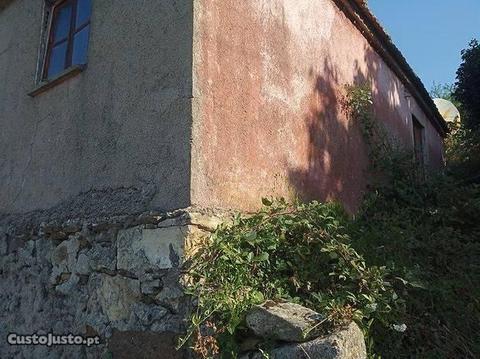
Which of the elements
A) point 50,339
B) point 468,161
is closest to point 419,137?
point 468,161

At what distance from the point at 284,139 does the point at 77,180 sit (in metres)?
1.82

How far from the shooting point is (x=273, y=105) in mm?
3887

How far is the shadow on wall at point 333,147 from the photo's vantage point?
433 centimetres

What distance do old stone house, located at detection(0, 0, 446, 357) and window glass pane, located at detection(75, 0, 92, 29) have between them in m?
0.02

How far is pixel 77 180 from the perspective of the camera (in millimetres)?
3846

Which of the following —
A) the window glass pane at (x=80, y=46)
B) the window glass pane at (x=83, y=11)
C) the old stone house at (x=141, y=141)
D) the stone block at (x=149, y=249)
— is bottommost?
the stone block at (x=149, y=249)

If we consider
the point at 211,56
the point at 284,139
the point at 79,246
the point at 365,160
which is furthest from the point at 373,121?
the point at 79,246

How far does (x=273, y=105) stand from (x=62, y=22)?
249 centimetres

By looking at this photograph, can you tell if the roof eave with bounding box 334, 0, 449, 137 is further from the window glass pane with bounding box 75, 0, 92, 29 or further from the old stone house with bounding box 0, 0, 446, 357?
the window glass pane with bounding box 75, 0, 92, 29

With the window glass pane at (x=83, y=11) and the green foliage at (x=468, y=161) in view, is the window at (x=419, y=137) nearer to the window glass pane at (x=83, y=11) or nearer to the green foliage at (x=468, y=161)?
the green foliage at (x=468, y=161)

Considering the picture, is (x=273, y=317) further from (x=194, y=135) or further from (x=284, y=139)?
(x=284, y=139)

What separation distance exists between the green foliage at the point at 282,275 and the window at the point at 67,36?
2389 mm

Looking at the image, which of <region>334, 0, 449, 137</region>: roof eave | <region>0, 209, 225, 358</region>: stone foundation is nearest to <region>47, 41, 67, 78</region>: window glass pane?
<region>0, 209, 225, 358</region>: stone foundation

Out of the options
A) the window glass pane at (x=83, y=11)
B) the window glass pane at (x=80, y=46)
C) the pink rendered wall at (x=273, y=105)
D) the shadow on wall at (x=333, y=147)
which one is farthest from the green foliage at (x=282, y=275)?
the window glass pane at (x=83, y=11)
